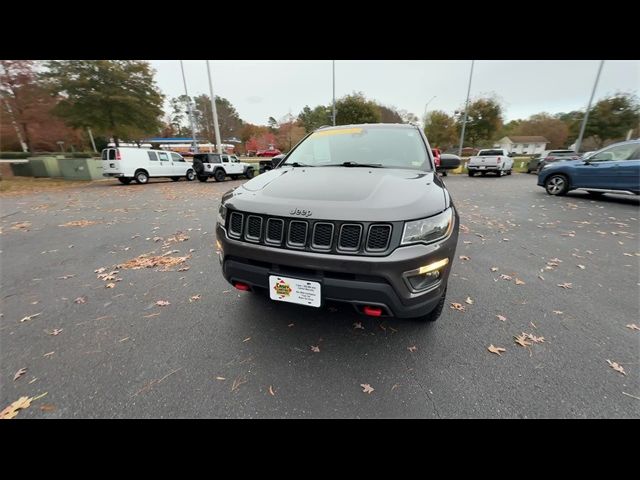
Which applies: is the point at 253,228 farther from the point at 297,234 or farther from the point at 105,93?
the point at 105,93

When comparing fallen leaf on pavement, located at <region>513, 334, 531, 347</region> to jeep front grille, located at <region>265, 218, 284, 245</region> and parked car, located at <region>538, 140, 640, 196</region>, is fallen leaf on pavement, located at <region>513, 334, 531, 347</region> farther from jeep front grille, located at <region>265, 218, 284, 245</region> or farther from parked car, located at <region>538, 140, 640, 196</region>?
parked car, located at <region>538, 140, 640, 196</region>

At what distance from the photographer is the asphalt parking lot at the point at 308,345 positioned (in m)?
1.71

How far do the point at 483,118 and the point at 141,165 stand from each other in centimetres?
4563

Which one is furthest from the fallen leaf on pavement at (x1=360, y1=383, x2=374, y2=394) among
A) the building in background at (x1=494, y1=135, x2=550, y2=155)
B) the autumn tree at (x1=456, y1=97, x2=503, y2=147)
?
the building in background at (x1=494, y1=135, x2=550, y2=155)

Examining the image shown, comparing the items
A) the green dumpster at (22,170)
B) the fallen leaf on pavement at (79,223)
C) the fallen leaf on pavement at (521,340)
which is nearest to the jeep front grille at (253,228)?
the fallen leaf on pavement at (521,340)

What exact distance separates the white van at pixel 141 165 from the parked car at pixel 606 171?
18.4 meters

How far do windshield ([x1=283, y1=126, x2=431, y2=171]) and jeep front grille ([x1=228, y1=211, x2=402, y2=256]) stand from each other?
47.3 inches

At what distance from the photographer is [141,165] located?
48.8 feet

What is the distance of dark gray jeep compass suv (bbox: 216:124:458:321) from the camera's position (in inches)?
65.5

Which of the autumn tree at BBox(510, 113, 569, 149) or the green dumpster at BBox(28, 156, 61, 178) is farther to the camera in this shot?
the autumn tree at BBox(510, 113, 569, 149)

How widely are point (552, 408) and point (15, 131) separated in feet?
96.0

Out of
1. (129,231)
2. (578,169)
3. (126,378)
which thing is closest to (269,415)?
(126,378)
